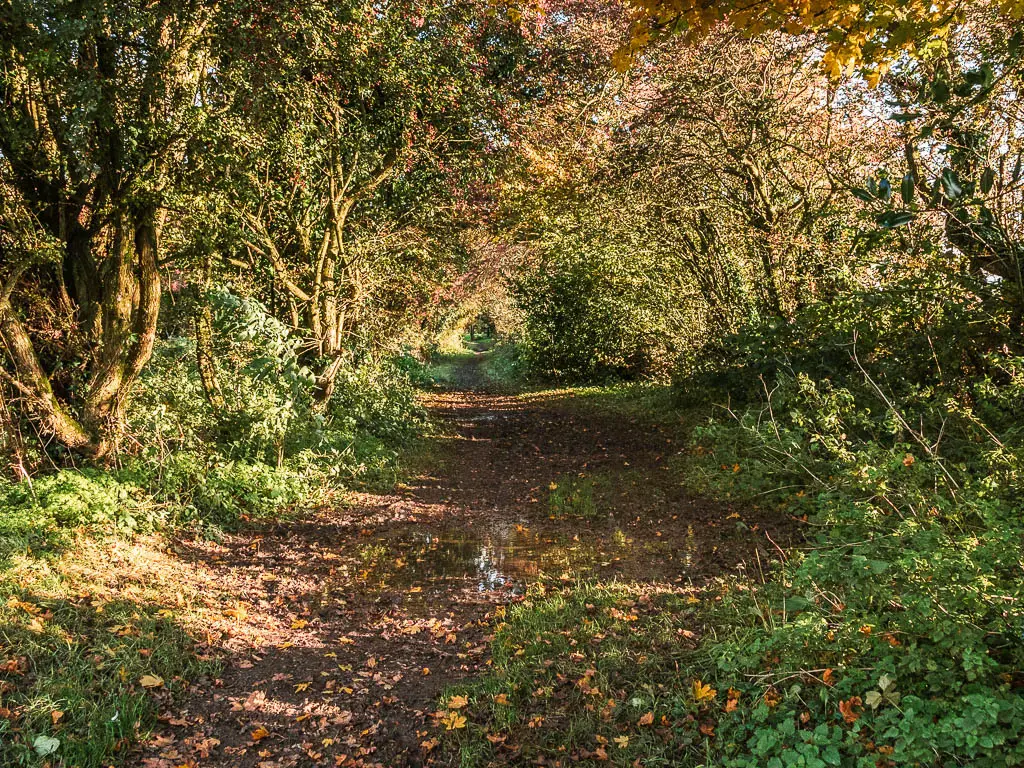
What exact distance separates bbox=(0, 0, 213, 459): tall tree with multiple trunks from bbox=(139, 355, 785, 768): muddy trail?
2.16m

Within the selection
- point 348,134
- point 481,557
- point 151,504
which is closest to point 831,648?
point 481,557

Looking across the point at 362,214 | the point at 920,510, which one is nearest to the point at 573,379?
the point at 362,214

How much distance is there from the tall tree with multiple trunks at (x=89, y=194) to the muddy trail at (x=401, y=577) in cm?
216

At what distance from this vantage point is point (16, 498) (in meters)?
5.77

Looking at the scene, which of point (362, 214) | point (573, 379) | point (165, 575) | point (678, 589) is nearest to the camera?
point (678, 589)

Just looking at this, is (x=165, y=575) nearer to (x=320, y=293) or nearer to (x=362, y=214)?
(x=320, y=293)

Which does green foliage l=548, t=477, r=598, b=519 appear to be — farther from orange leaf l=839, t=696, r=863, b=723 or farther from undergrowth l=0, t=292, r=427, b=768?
orange leaf l=839, t=696, r=863, b=723

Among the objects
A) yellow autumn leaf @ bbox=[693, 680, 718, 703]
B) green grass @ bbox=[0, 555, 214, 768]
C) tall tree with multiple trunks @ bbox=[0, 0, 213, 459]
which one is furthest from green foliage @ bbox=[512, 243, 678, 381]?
green grass @ bbox=[0, 555, 214, 768]

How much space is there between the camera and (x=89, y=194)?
21.3 feet

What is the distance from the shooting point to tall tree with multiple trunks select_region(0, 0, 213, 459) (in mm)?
5773

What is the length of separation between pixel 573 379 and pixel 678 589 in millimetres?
15490

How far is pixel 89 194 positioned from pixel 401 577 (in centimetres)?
498

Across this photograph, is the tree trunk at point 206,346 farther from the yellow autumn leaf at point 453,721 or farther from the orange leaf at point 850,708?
the orange leaf at point 850,708

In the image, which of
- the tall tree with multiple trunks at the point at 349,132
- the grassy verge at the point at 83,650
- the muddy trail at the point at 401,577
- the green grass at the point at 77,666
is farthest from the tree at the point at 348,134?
the green grass at the point at 77,666
